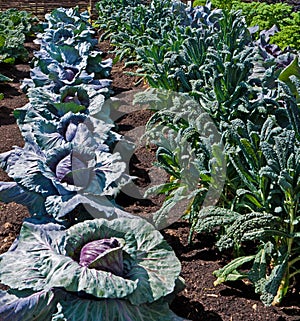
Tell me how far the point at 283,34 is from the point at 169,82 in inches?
68.3

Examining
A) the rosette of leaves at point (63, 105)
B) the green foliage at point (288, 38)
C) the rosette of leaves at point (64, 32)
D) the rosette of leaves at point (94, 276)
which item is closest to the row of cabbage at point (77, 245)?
the rosette of leaves at point (94, 276)

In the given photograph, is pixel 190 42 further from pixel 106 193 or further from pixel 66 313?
pixel 66 313

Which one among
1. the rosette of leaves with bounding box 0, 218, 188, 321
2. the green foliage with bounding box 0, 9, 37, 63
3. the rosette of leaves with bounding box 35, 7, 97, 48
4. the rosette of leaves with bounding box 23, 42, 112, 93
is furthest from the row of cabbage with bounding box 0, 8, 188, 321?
the green foliage with bounding box 0, 9, 37, 63

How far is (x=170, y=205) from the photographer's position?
10.9 feet

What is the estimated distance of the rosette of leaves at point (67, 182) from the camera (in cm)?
310

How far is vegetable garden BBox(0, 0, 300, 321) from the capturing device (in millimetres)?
2467

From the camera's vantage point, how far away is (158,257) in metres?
2.57

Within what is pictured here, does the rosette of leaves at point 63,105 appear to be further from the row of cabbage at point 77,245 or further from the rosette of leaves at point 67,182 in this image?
the rosette of leaves at point 67,182

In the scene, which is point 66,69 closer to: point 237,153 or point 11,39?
point 237,153

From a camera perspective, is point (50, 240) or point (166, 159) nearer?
point (50, 240)

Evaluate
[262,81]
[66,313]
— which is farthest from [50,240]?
[262,81]

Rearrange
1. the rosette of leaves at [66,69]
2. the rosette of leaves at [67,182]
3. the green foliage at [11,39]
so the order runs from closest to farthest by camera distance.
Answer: the rosette of leaves at [67,182] → the rosette of leaves at [66,69] → the green foliage at [11,39]

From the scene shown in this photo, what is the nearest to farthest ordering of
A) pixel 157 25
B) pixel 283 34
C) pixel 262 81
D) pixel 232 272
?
1. pixel 232 272
2. pixel 262 81
3. pixel 283 34
4. pixel 157 25

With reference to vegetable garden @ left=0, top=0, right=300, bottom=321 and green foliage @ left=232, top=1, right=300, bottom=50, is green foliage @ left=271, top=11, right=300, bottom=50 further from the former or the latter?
vegetable garden @ left=0, top=0, right=300, bottom=321
